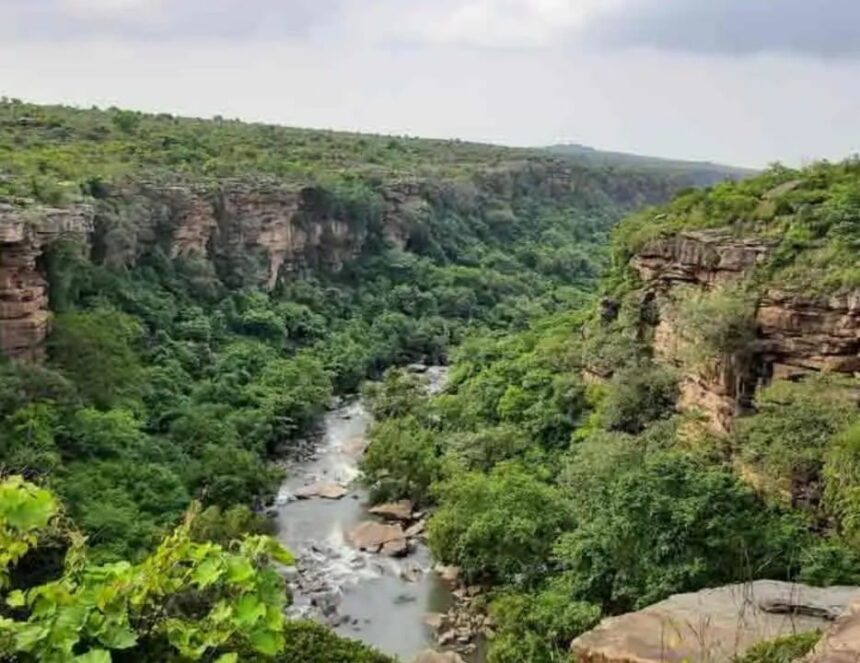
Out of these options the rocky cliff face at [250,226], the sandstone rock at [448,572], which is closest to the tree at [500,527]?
the sandstone rock at [448,572]

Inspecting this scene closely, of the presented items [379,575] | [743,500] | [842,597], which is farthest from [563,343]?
[842,597]

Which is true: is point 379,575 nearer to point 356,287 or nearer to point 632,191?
point 356,287

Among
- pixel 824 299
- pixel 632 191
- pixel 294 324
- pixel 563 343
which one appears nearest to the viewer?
pixel 824 299

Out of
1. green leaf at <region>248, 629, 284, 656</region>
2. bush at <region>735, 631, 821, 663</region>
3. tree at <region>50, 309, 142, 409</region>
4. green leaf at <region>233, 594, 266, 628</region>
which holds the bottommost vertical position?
tree at <region>50, 309, 142, 409</region>

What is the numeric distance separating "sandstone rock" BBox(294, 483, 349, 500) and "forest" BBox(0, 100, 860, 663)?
89 cm

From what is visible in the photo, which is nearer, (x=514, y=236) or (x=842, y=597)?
(x=842, y=597)

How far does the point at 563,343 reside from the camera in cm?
2927

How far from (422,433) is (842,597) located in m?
16.1

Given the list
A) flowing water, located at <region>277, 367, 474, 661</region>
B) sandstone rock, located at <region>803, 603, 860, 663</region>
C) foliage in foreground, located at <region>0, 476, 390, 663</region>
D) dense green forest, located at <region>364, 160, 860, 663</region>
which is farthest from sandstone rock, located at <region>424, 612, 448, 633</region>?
foliage in foreground, located at <region>0, 476, 390, 663</region>

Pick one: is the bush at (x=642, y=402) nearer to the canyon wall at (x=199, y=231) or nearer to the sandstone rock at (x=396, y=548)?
the sandstone rock at (x=396, y=548)

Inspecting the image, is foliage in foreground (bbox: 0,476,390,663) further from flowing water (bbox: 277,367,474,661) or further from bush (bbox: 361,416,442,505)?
bush (bbox: 361,416,442,505)

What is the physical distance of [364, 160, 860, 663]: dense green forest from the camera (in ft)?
50.6

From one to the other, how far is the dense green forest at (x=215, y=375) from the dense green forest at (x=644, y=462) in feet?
0.50

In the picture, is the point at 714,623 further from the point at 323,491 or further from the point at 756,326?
the point at 323,491
